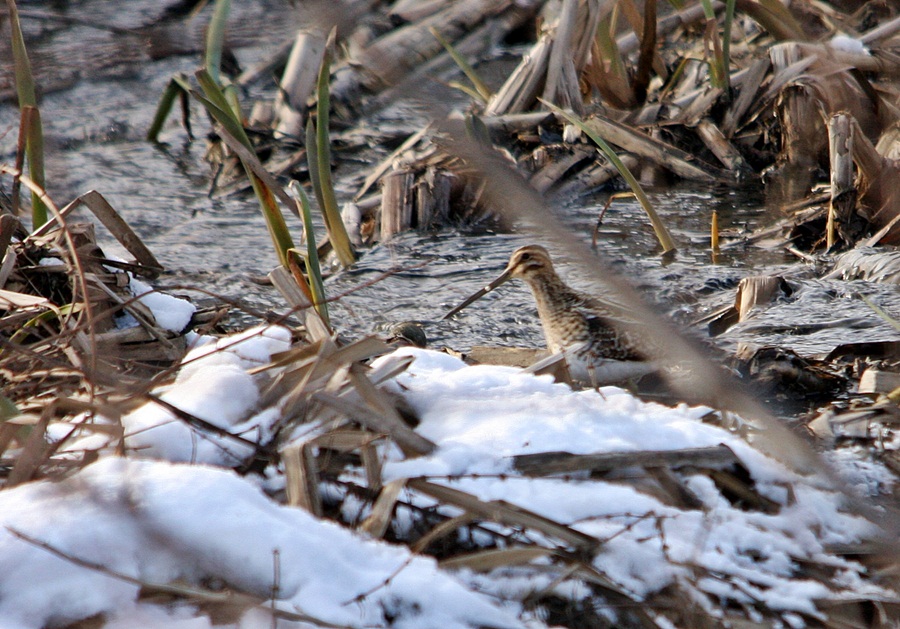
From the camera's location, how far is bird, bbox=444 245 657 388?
3.39 m

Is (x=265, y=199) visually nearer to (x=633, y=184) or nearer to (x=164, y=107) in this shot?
(x=633, y=184)

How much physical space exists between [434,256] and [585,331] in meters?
2.11

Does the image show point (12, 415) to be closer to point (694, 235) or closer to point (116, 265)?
point (116, 265)

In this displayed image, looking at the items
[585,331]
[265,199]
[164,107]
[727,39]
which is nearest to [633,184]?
[585,331]

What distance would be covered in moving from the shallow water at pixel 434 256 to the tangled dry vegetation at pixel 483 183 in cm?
28

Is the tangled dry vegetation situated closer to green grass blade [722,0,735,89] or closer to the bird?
green grass blade [722,0,735,89]

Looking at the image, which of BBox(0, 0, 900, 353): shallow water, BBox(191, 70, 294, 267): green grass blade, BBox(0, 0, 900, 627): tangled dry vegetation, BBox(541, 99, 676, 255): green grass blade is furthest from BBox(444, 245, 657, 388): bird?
BBox(0, 0, 900, 627): tangled dry vegetation

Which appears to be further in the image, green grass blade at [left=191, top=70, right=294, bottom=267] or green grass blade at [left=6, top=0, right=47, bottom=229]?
green grass blade at [left=191, top=70, right=294, bottom=267]

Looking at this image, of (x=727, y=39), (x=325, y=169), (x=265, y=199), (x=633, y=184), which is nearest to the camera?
(x=265, y=199)

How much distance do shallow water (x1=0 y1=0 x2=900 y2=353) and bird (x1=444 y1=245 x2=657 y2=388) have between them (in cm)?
21

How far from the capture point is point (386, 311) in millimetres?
4961

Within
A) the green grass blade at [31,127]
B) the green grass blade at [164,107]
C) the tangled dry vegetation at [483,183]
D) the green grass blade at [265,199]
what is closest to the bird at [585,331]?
the green grass blade at [265,199]

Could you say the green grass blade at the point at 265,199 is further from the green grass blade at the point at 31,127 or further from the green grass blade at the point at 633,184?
the green grass blade at the point at 633,184

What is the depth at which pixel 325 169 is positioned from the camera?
4137 mm
